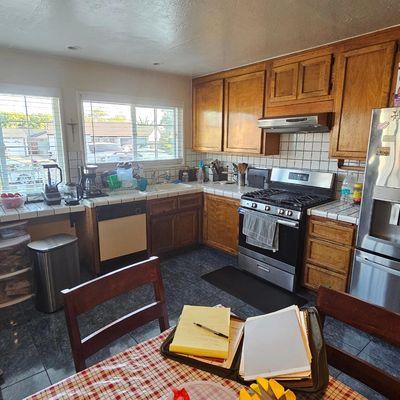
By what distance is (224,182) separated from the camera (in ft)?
12.9

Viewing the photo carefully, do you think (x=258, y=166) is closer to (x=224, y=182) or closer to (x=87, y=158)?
(x=224, y=182)

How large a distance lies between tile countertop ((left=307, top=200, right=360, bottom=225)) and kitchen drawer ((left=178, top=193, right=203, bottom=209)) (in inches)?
55.6

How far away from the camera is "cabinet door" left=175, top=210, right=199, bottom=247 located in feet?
11.5

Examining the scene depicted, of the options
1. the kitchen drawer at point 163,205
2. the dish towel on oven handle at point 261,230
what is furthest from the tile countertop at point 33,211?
the dish towel on oven handle at point 261,230

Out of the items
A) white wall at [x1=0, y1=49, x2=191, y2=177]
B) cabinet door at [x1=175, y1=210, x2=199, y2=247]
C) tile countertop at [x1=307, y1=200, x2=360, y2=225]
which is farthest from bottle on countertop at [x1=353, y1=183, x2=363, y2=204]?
white wall at [x1=0, y1=49, x2=191, y2=177]

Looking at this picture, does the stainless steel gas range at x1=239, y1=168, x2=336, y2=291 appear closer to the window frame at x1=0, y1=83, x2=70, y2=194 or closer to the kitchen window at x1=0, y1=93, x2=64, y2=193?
the window frame at x1=0, y1=83, x2=70, y2=194

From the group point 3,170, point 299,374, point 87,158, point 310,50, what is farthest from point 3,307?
point 310,50

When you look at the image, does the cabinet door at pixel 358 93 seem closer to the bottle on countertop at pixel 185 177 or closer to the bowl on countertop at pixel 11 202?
the bottle on countertop at pixel 185 177

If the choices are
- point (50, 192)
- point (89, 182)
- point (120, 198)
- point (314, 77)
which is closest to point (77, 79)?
point (89, 182)

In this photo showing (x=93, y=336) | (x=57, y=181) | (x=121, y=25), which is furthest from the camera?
(x=57, y=181)

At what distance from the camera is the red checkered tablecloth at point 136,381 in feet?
2.57

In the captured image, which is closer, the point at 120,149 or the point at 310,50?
the point at 310,50

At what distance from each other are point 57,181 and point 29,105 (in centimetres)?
77

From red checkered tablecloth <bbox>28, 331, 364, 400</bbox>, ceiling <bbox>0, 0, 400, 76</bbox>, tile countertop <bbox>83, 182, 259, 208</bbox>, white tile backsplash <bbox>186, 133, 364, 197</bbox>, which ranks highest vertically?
ceiling <bbox>0, 0, 400, 76</bbox>
